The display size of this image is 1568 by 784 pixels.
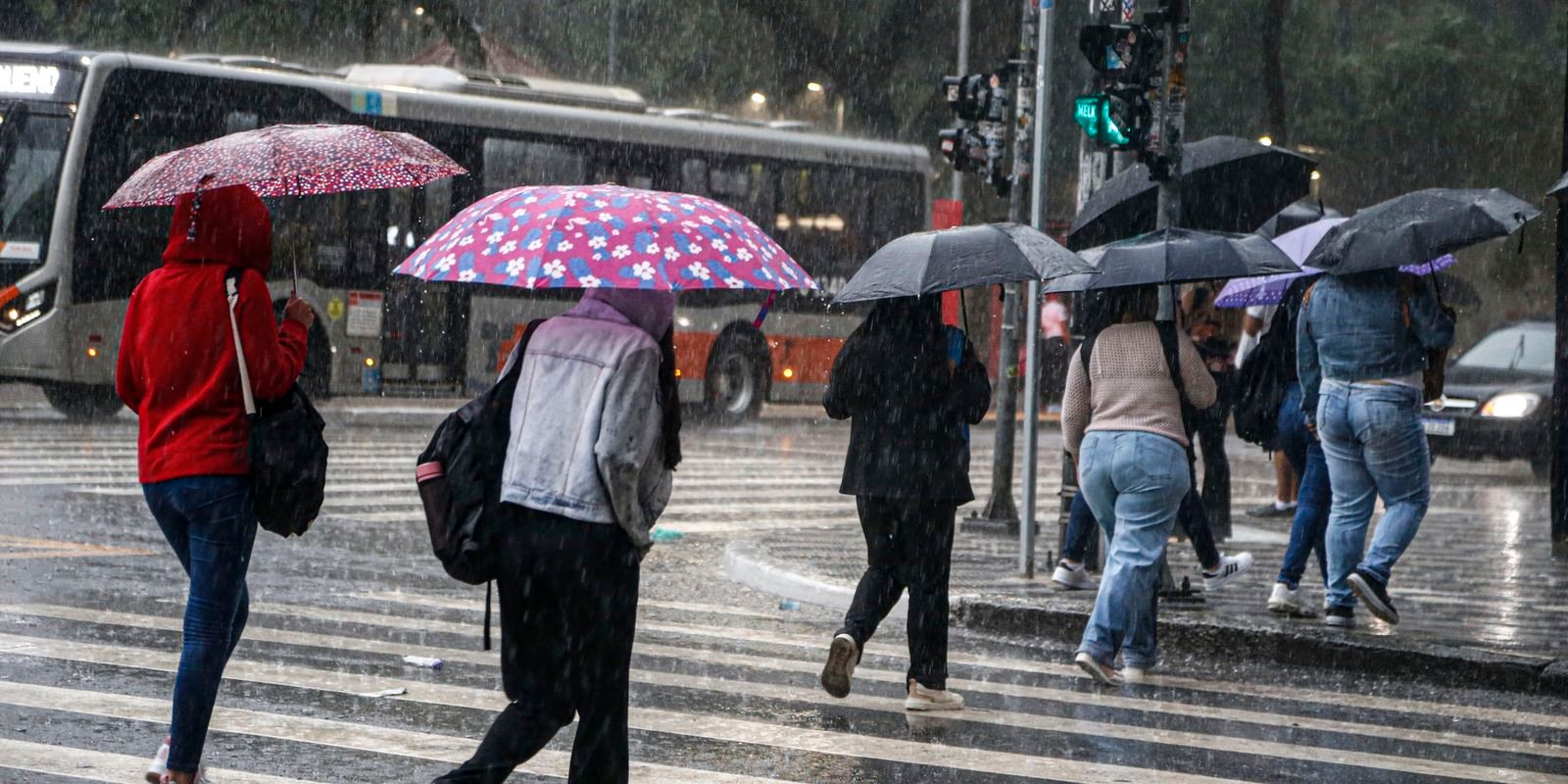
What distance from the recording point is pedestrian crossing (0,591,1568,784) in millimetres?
6340

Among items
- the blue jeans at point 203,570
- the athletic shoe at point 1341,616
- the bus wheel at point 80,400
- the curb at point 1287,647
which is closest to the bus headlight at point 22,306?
the bus wheel at point 80,400

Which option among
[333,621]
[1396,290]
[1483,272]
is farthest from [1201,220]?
[1483,272]

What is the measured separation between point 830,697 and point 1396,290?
10.9 ft

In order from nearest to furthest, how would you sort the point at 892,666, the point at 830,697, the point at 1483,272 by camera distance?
1. the point at 830,697
2. the point at 892,666
3. the point at 1483,272

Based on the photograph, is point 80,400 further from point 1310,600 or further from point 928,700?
Answer: point 928,700

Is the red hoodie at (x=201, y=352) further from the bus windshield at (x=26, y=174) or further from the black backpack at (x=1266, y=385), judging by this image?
the bus windshield at (x=26, y=174)

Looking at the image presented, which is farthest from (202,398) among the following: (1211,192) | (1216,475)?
(1216,475)

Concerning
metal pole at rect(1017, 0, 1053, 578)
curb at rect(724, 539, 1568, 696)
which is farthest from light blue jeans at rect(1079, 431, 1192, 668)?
metal pole at rect(1017, 0, 1053, 578)

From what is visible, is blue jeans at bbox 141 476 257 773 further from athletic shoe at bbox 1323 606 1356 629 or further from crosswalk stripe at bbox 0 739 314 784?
athletic shoe at bbox 1323 606 1356 629

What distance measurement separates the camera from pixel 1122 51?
1025cm

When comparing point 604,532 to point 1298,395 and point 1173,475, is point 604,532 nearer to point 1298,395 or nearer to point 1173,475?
point 1173,475

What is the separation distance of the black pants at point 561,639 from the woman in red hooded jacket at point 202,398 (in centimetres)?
96

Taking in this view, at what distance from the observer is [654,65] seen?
37.8 m

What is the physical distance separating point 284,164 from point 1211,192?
6354 mm
